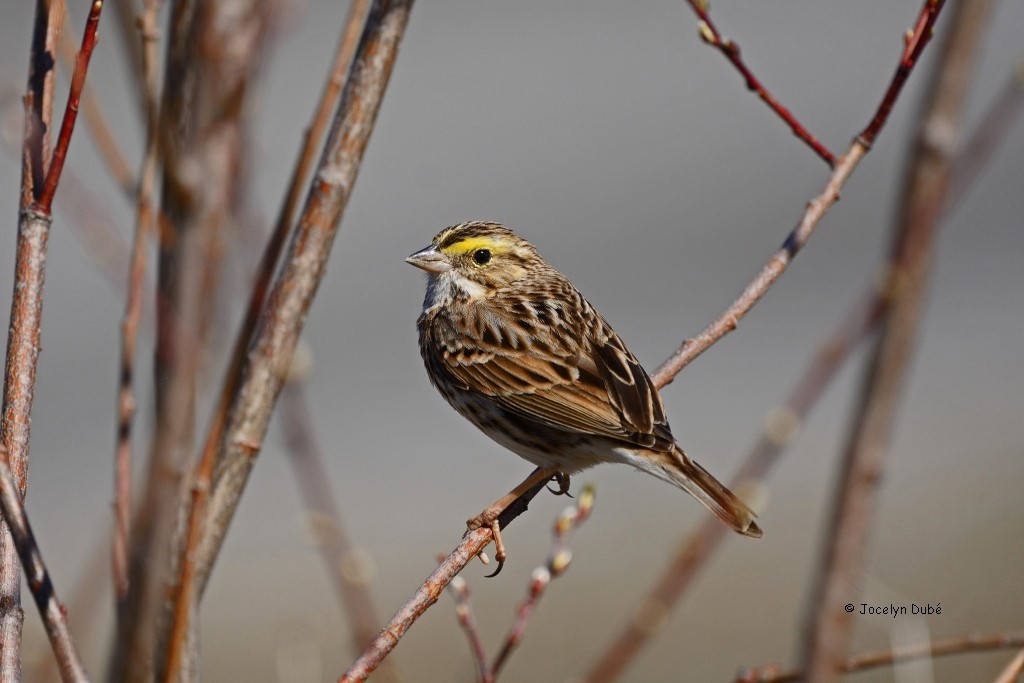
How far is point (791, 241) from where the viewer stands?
3.46 metres

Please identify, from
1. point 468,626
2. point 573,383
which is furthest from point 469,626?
point 573,383

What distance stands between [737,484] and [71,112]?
5.72 feet

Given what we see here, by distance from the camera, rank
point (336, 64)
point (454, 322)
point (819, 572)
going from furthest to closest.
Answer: point (454, 322)
point (336, 64)
point (819, 572)

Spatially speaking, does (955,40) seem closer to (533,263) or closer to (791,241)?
(791,241)

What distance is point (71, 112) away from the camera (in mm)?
2070

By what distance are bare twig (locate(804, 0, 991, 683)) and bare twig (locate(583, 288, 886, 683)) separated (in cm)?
30

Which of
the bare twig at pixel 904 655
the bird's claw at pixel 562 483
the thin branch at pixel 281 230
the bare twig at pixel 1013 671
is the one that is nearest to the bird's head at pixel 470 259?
the bird's claw at pixel 562 483

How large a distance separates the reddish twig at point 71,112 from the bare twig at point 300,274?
693mm

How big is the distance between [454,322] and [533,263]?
0.53 m

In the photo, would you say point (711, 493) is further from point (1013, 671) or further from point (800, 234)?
point (1013, 671)

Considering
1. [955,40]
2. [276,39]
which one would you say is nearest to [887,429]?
[955,40]

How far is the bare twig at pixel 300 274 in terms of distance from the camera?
9.00ft

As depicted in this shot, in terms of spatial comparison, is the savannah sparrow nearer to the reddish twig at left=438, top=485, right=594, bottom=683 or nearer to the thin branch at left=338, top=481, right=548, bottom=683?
the reddish twig at left=438, top=485, right=594, bottom=683

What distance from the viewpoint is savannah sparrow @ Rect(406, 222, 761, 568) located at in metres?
4.15
